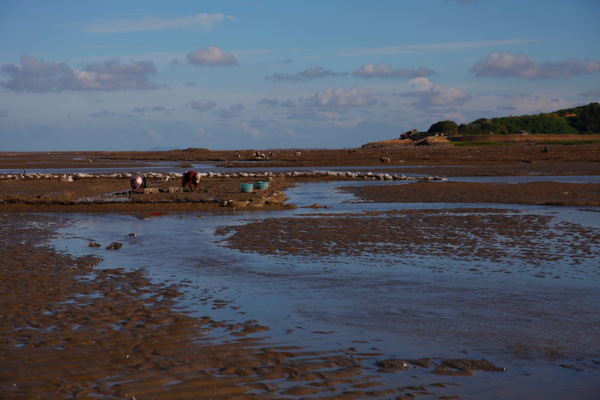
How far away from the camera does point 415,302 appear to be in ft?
29.9

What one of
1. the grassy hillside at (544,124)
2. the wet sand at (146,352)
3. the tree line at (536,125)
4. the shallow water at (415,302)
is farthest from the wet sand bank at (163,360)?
the grassy hillside at (544,124)

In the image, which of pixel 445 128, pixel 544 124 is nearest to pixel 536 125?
pixel 544 124

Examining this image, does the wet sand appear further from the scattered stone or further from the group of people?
the group of people

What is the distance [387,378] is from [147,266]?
7.35 metres

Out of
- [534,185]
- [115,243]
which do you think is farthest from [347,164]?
[115,243]

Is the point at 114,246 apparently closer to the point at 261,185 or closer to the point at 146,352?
the point at 146,352

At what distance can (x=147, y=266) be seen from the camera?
12.1 m

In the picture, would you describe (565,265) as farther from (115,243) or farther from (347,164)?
(347,164)

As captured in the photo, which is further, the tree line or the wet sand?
the tree line

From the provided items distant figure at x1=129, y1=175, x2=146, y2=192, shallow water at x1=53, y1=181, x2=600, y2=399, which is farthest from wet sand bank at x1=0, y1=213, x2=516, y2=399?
distant figure at x1=129, y1=175, x2=146, y2=192

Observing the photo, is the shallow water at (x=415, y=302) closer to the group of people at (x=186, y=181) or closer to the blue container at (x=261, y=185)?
the group of people at (x=186, y=181)

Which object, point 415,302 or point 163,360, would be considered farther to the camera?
point 415,302

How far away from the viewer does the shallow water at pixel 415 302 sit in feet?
21.7

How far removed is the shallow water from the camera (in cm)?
662
